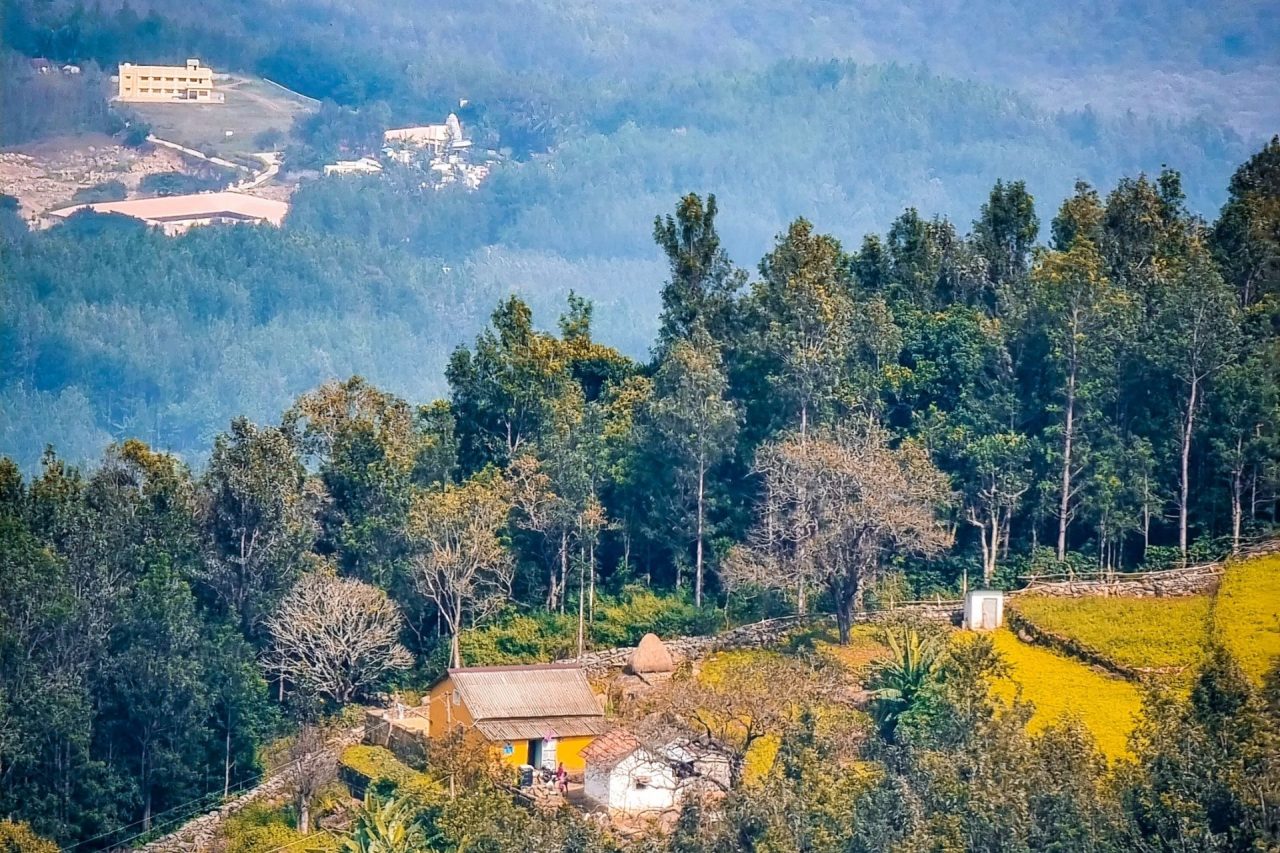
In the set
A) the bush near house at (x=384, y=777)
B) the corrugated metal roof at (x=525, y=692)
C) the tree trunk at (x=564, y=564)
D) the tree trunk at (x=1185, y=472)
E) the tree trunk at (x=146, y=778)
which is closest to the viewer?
the bush near house at (x=384, y=777)

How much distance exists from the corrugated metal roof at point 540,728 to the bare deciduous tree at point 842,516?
5.30 metres

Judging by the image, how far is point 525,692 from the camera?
1719 inches

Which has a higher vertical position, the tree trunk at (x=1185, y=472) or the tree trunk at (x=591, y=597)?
the tree trunk at (x=1185, y=472)

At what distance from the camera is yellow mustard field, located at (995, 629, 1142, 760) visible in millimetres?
40344

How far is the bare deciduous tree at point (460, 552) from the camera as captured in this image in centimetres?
4762

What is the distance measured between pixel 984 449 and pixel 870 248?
7.54 m

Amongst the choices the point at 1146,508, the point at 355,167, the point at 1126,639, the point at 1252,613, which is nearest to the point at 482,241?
the point at 355,167

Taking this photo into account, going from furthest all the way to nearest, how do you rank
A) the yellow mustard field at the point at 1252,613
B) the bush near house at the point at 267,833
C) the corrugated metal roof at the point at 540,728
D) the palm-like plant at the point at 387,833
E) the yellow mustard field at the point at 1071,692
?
the corrugated metal roof at the point at 540,728
the bush near house at the point at 267,833
the yellow mustard field at the point at 1252,613
the yellow mustard field at the point at 1071,692
the palm-like plant at the point at 387,833

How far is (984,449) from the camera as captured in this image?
49.2 meters

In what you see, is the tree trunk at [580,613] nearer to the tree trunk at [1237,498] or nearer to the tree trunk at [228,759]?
the tree trunk at [228,759]

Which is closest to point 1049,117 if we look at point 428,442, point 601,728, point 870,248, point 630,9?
point 630,9

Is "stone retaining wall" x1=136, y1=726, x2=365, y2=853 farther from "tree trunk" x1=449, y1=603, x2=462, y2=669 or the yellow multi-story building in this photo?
the yellow multi-story building

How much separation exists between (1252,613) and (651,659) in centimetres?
1151

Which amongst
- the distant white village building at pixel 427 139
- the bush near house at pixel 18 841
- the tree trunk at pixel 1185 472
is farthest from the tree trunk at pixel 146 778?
the distant white village building at pixel 427 139
